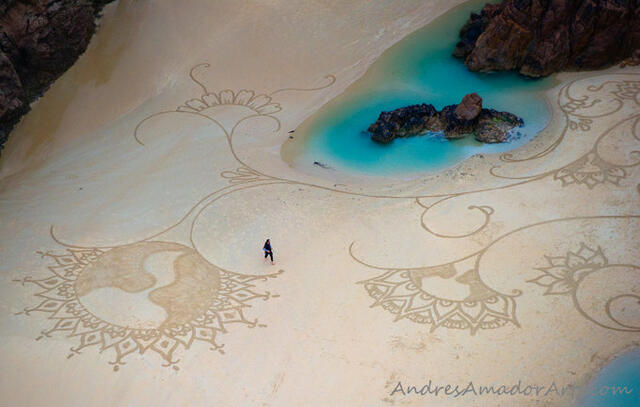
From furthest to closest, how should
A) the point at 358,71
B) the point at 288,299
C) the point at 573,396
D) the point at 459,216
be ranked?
the point at 358,71 → the point at 459,216 → the point at 288,299 → the point at 573,396

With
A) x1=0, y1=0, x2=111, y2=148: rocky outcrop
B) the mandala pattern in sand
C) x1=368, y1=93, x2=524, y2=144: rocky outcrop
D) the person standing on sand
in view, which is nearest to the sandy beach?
the mandala pattern in sand

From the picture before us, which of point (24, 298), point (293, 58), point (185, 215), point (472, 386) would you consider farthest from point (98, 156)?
point (472, 386)

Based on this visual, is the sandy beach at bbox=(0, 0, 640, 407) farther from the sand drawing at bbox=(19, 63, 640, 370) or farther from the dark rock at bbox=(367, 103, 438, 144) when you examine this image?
the dark rock at bbox=(367, 103, 438, 144)

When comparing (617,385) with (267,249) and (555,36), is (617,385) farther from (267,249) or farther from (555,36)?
(555,36)

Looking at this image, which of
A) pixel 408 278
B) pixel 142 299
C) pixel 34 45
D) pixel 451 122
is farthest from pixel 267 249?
pixel 34 45

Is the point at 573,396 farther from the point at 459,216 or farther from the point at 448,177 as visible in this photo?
the point at 448,177

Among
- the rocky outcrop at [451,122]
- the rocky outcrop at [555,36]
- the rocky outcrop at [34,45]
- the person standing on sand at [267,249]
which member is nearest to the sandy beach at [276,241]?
the person standing on sand at [267,249]
